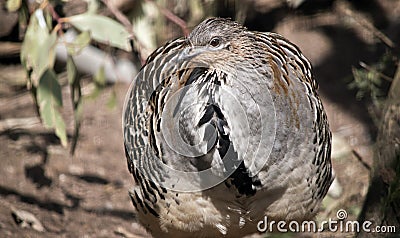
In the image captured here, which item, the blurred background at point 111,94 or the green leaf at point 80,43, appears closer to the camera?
the green leaf at point 80,43

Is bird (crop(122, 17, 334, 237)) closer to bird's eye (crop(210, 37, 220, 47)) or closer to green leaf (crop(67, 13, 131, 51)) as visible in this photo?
bird's eye (crop(210, 37, 220, 47))

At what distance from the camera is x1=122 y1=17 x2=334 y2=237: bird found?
10.8 feet

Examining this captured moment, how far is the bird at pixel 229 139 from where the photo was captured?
Answer: 130 inches

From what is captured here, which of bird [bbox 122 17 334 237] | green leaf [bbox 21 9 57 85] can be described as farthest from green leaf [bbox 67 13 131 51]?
bird [bbox 122 17 334 237]

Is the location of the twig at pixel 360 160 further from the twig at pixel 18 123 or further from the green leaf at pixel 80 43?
the twig at pixel 18 123

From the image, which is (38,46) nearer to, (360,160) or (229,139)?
(229,139)

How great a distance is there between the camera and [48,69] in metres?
4.71

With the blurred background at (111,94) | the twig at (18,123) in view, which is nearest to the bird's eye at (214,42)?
the blurred background at (111,94)

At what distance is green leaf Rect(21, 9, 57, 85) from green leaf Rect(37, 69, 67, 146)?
0.07 meters

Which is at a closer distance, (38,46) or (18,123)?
(38,46)

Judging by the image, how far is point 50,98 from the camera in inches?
188

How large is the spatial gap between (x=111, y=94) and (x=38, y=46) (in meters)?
1.09

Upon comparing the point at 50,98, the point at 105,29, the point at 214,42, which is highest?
the point at 214,42

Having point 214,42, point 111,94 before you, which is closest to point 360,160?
point 111,94
